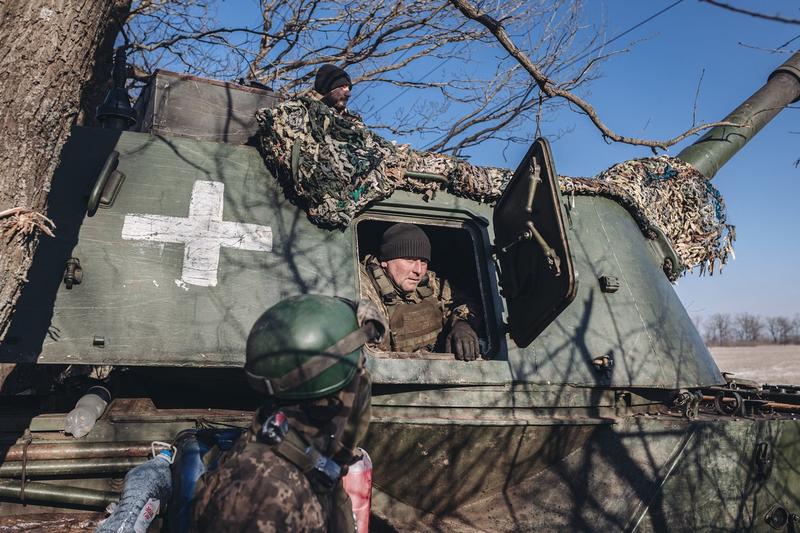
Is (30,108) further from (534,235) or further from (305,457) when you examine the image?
(534,235)

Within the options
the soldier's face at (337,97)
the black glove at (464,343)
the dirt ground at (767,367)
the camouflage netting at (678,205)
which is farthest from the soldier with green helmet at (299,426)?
the dirt ground at (767,367)

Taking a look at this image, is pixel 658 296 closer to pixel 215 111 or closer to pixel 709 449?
pixel 709 449

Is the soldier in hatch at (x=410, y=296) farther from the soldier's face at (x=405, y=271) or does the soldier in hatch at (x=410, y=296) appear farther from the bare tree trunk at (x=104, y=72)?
the bare tree trunk at (x=104, y=72)

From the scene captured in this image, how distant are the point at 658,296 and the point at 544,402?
1.23 meters

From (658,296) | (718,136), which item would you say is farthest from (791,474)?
(718,136)

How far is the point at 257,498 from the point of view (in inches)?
77.8

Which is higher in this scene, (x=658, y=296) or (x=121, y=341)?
(x=658, y=296)

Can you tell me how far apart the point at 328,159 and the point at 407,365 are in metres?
1.24

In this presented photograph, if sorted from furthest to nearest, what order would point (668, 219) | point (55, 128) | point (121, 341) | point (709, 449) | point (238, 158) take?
point (668, 219), point (238, 158), point (709, 449), point (121, 341), point (55, 128)

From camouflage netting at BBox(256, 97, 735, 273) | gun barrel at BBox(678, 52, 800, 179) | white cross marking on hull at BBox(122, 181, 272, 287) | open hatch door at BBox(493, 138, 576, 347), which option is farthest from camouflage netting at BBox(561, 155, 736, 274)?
white cross marking on hull at BBox(122, 181, 272, 287)

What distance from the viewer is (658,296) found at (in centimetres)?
454

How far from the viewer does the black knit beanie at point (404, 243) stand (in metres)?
4.86

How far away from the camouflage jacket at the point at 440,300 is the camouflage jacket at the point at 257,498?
83.3 inches

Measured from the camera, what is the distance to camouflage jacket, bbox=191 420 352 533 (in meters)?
1.96
